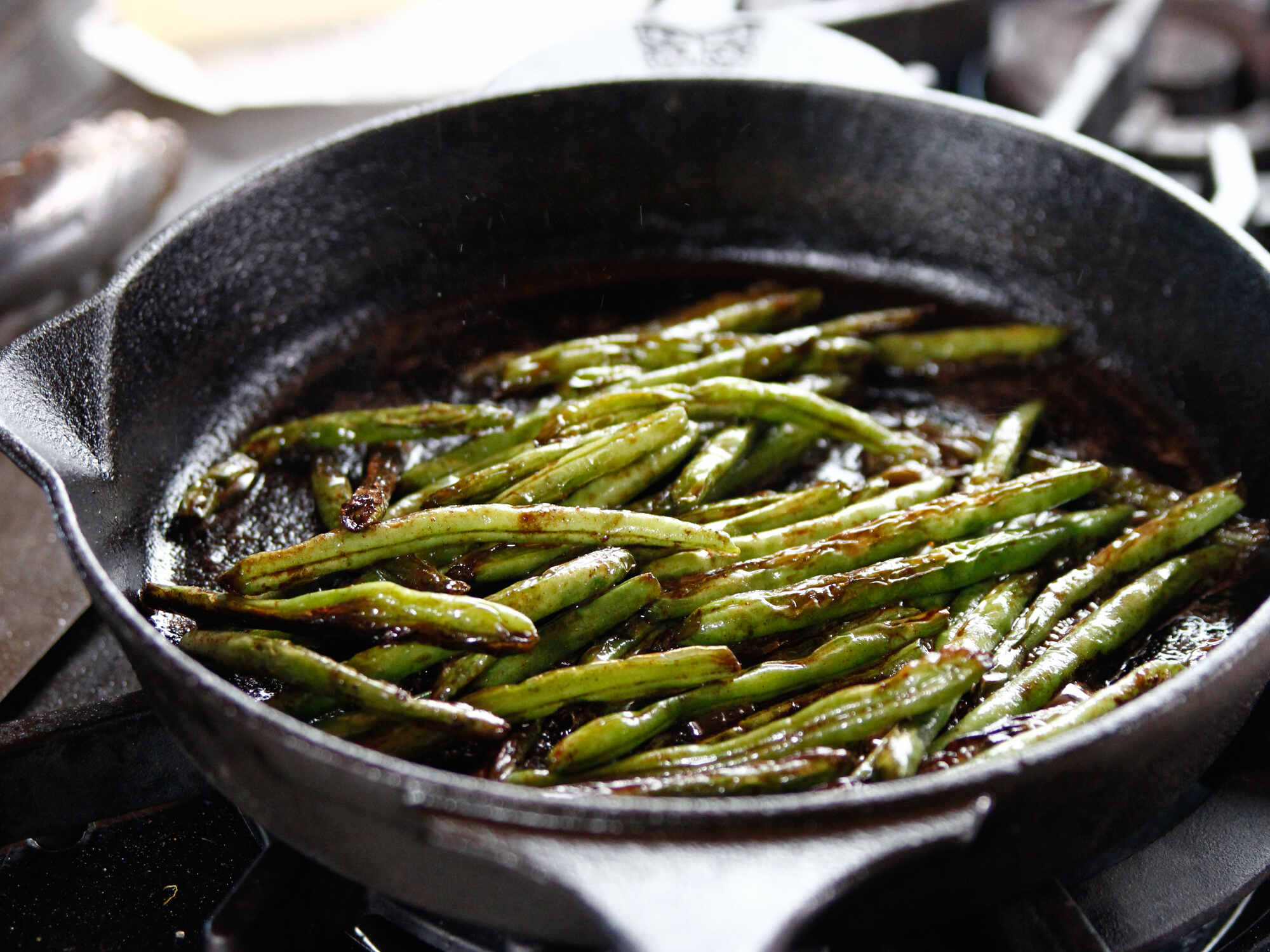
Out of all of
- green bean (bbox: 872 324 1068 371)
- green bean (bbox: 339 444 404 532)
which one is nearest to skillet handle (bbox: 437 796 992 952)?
green bean (bbox: 339 444 404 532)

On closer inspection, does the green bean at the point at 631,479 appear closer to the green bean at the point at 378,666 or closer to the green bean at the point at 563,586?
the green bean at the point at 563,586

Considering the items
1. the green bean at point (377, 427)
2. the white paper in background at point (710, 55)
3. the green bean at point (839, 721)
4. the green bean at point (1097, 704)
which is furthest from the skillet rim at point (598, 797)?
the white paper in background at point (710, 55)

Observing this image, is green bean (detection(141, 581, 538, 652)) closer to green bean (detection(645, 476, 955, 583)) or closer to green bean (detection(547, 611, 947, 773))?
green bean (detection(547, 611, 947, 773))

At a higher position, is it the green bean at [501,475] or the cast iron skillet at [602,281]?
the cast iron skillet at [602,281]

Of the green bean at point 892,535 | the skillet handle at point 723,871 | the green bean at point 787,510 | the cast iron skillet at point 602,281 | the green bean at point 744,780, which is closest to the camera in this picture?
the skillet handle at point 723,871

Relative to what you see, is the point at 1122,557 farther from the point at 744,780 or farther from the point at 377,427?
the point at 377,427

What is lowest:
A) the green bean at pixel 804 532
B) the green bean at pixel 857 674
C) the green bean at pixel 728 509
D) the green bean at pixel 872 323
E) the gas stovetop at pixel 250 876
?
the gas stovetop at pixel 250 876

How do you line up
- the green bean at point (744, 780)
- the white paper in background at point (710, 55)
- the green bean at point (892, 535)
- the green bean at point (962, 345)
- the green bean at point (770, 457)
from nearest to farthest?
the green bean at point (744, 780) < the green bean at point (892, 535) < the green bean at point (770, 457) < the green bean at point (962, 345) < the white paper in background at point (710, 55)

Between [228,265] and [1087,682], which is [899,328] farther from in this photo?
[228,265]
